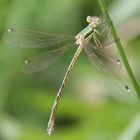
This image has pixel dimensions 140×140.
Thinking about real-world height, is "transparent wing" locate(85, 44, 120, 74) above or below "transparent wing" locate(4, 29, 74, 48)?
below

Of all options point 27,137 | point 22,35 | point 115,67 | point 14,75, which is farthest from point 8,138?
point 115,67

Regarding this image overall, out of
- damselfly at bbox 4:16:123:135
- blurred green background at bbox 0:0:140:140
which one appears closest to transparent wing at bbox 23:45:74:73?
damselfly at bbox 4:16:123:135

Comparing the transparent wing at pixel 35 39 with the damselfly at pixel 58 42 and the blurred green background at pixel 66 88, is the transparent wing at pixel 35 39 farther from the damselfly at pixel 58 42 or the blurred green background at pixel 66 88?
the blurred green background at pixel 66 88

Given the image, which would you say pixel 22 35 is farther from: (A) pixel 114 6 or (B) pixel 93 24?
(A) pixel 114 6

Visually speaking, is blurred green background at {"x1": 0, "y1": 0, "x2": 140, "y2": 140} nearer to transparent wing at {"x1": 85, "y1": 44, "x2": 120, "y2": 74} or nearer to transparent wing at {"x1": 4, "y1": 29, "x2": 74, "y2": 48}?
transparent wing at {"x1": 85, "y1": 44, "x2": 120, "y2": 74}

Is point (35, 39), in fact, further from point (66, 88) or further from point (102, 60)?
point (66, 88)

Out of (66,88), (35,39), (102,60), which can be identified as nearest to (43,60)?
(35,39)

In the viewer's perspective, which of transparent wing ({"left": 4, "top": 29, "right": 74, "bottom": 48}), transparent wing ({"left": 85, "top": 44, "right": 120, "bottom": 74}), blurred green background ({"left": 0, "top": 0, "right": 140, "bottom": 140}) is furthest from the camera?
blurred green background ({"left": 0, "top": 0, "right": 140, "bottom": 140})
